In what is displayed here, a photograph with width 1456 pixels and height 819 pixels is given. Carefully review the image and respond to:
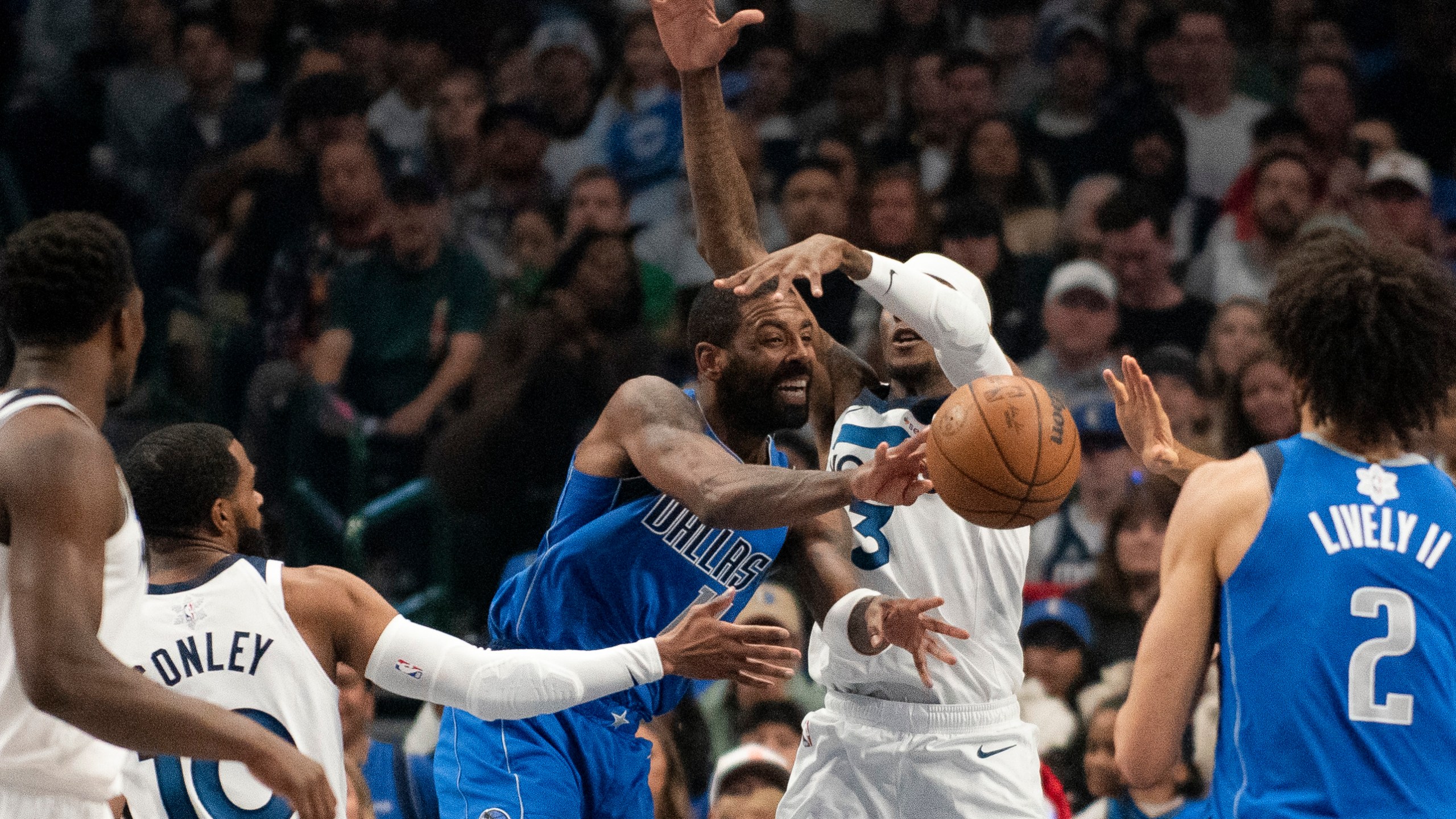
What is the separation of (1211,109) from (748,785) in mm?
4959

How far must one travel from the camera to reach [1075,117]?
8.79 m

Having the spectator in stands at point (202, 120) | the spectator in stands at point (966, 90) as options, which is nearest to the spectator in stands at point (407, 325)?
the spectator in stands at point (202, 120)

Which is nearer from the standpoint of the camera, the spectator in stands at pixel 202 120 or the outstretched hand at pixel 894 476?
the outstretched hand at pixel 894 476

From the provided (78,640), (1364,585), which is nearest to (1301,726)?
(1364,585)

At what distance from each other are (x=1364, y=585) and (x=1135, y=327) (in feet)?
16.2

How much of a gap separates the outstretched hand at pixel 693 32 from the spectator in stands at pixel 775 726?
8.42 feet

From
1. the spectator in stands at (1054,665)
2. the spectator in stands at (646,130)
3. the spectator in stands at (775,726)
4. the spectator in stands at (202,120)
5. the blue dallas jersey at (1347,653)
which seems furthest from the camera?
the spectator in stands at (202,120)

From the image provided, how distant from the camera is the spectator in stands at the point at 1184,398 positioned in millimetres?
7027

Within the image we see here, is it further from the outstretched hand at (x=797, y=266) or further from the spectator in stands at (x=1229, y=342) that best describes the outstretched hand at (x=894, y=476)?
the spectator in stands at (x=1229, y=342)

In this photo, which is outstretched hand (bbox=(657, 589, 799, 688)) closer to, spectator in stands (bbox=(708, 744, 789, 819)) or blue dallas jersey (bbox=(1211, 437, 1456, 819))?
blue dallas jersey (bbox=(1211, 437, 1456, 819))

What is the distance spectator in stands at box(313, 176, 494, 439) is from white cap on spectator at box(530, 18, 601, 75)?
1.97 metres

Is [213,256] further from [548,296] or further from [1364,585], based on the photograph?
[1364,585]

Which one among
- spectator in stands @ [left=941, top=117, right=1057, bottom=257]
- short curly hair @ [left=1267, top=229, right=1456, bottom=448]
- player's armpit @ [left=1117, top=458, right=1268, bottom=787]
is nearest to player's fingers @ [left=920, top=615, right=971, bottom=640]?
player's armpit @ [left=1117, top=458, right=1268, bottom=787]

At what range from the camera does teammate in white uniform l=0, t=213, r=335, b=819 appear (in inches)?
104
